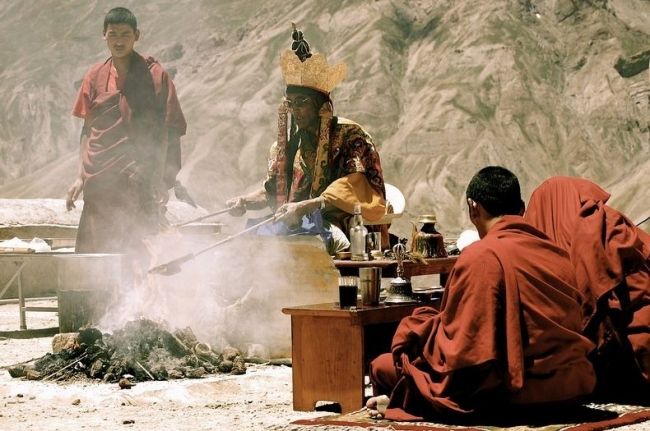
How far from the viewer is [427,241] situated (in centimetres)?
768

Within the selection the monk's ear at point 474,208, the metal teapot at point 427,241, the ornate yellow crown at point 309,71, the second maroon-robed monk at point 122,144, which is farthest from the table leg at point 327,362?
the second maroon-robed monk at point 122,144

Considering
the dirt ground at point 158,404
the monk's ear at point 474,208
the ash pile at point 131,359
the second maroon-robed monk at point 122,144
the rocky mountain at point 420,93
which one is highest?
the rocky mountain at point 420,93

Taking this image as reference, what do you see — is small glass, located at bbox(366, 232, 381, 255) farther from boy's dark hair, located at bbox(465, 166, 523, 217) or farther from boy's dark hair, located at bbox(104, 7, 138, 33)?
boy's dark hair, located at bbox(104, 7, 138, 33)

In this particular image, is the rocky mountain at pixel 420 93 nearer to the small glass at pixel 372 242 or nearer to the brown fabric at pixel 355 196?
the brown fabric at pixel 355 196

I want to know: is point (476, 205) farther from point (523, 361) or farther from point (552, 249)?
point (523, 361)

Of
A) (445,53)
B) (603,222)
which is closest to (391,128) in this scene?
(445,53)

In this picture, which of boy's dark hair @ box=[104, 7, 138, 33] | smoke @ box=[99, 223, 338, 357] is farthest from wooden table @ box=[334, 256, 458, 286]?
boy's dark hair @ box=[104, 7, 138, 33]

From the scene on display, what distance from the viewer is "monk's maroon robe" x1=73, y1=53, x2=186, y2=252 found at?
1000cm

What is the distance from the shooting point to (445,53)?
40.7 m

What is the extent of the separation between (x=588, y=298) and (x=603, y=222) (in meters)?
0.41

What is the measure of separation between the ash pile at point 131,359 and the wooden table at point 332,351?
160cm

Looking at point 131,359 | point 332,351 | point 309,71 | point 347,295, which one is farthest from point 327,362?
point 309,71

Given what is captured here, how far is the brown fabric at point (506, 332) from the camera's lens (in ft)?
15.1

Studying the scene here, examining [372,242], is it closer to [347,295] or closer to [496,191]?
[347,295]
